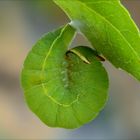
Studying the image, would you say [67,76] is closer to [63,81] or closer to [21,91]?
[63,81]

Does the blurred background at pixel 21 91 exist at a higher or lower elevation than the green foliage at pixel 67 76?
lower

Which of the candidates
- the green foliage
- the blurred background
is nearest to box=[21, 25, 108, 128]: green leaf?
the green foliage

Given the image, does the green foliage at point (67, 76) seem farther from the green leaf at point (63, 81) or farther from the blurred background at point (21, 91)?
the blurred background at point (21, 91)

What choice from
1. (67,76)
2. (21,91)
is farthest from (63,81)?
(21,91)

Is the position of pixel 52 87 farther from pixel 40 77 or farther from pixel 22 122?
pixel 22 122

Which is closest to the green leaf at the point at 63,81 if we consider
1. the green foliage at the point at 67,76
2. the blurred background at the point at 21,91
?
the green foliage at the point at 67,76

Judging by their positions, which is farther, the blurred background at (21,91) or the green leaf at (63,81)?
the blurred background at (21,91)

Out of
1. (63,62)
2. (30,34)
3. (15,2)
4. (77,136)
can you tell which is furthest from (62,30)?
(15,2)
